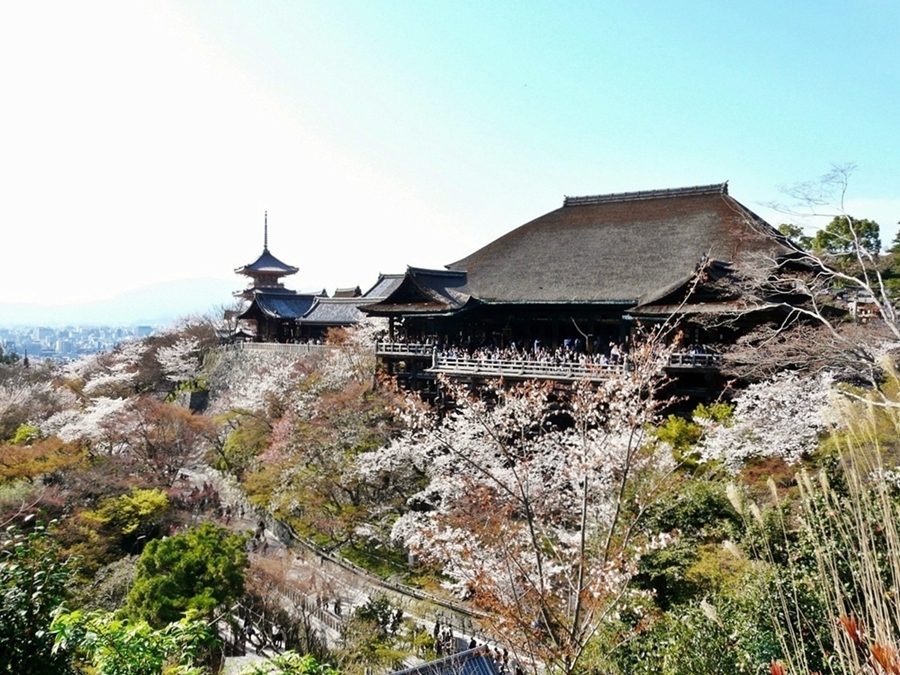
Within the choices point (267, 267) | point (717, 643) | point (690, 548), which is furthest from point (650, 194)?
point (267, 267)

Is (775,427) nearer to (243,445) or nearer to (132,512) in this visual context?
(132,512)

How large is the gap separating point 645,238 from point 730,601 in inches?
607

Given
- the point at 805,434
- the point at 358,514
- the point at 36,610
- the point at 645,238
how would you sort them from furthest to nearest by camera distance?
1. the point at 645,238
2. the point at 358,514
3. the point at 805,434
4. the point at 36,610

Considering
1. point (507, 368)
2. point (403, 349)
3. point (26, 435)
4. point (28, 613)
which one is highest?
point (403, 349)

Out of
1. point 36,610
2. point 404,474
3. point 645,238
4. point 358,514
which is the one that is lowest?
point 358,514

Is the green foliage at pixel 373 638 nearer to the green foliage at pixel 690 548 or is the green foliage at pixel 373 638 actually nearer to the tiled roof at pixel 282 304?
the green foliage at pixel 690 548

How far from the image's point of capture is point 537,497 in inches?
523

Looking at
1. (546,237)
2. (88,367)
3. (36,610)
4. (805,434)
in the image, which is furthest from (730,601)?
(88,367)

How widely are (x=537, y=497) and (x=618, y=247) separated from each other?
11019 mm

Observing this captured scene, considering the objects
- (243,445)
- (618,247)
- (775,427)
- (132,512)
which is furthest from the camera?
(243,445)

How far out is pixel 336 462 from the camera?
17.5 metres

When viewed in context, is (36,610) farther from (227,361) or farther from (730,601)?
(227,361)

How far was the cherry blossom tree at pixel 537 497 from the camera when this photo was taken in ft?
24.0

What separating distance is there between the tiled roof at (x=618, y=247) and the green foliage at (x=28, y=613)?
15053 mm
